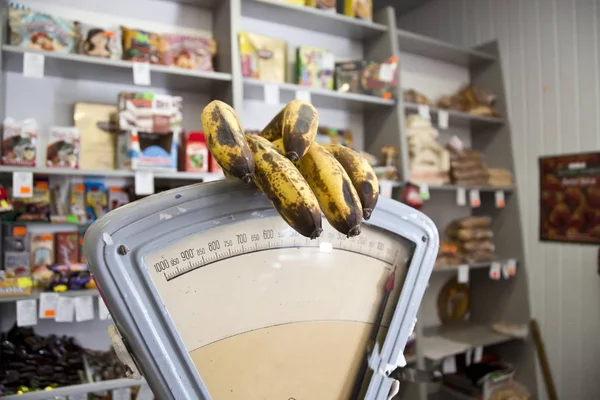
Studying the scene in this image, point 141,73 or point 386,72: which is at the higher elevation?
point 386,72

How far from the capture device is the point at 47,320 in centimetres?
187

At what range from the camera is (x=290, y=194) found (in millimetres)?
611

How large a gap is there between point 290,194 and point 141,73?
1456 mm

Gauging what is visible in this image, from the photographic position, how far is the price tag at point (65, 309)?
1.65 m

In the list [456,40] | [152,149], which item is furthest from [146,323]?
[456,40]

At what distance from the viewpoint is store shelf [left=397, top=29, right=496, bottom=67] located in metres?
2.68

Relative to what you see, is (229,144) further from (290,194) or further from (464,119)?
(464,119)

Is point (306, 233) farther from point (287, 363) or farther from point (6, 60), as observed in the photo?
point (6, 60)

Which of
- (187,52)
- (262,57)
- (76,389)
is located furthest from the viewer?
(262,57)

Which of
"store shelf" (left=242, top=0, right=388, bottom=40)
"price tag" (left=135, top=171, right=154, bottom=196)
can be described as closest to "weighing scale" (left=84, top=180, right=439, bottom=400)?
"price tag" (left=135, top=171, right=154, bottom=196)

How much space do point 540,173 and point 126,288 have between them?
2.92 m

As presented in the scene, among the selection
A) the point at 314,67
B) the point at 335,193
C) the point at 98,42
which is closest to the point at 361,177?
the point at 335,193

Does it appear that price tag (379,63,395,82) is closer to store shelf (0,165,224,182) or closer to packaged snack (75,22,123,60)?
store shelf (0,165,224,182)

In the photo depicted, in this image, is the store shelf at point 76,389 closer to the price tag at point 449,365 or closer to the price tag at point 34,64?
the price tag at point 34,64
